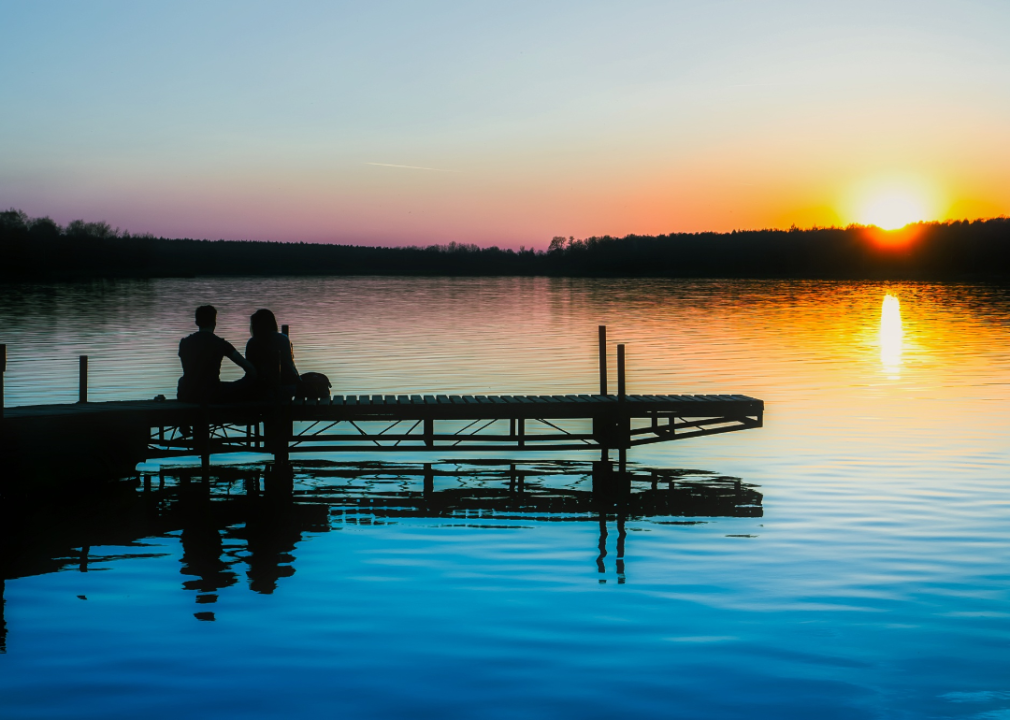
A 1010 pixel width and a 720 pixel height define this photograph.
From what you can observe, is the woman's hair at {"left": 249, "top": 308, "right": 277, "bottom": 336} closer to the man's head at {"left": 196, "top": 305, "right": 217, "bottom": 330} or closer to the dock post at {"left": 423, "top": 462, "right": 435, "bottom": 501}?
the man's head at {"left": 196, "top": 305, "right": 217, "bottom": 330}

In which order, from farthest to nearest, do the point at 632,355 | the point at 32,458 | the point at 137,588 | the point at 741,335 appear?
the point at 741,335, the point at 632,355, the point at 32,458, the point at 137,588

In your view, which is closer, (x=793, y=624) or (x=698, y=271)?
(x=793, y=624)

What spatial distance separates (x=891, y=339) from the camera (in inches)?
1866

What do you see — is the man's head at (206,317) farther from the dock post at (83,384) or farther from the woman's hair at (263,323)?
the dock post at (83,384)

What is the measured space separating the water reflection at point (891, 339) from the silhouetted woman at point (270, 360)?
21.7 meters

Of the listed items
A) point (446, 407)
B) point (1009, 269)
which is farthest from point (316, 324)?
point (1009, 269)

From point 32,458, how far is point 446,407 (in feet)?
19.6

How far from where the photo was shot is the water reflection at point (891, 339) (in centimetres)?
3431

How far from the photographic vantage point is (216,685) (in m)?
6.79

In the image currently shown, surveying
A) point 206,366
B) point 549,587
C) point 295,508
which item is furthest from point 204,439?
point 549,587

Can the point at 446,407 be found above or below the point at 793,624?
above

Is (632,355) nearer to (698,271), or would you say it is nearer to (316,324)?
(316,324)

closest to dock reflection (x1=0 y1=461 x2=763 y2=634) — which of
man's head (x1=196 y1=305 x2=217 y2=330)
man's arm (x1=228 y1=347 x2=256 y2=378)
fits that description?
man's arm (x1=228 y1=347 x2=256 y2=378)

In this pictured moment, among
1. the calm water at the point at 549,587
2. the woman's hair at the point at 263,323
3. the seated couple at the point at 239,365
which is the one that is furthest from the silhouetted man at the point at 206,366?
the calm water at the point at 549,587
